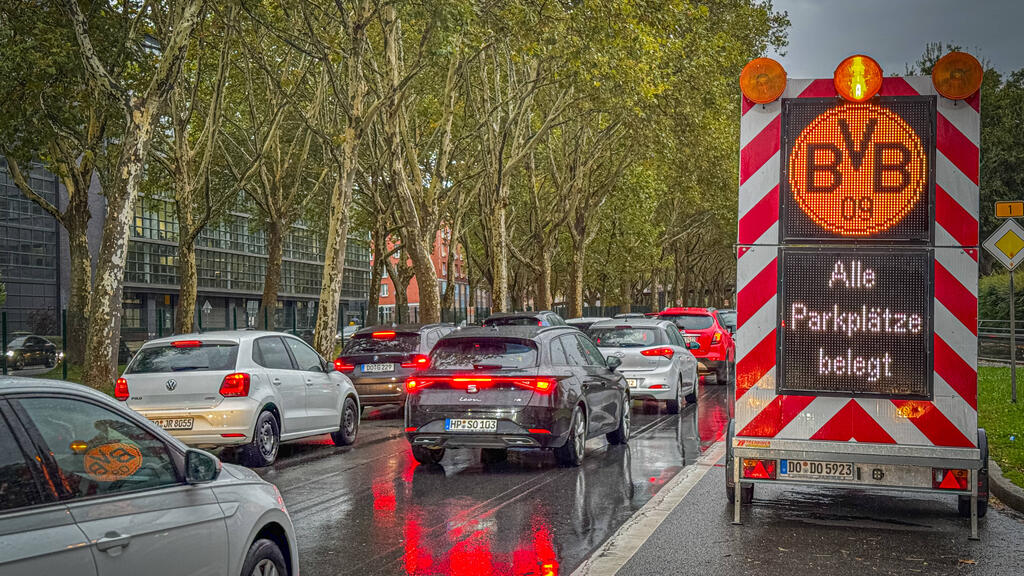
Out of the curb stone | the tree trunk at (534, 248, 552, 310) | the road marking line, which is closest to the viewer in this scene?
the road marking line

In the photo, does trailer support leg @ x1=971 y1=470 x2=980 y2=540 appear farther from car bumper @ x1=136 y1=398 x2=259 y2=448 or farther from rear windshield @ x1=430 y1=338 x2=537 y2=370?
car bumper @ x1=136 y1=398 x2=259 y2=448

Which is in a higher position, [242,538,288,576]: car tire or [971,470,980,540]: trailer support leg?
→ [242,538,288,576]: car tire

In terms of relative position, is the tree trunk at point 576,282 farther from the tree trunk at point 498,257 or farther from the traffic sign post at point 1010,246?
the traffic sign post at point 1010,246

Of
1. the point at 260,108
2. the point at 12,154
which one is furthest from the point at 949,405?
→ the point at 260,108

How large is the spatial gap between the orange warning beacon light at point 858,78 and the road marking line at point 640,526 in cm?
335

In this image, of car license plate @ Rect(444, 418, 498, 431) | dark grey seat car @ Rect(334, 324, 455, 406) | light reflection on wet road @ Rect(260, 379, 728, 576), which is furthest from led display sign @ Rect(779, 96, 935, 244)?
dark grey seat car @ Rect(334, 324, 455, 406)

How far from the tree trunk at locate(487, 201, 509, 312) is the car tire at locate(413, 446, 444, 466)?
21.1 m

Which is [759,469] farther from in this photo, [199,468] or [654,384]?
[654,384]

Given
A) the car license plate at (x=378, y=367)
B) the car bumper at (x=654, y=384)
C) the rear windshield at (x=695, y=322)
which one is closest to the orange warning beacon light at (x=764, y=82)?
the car bumper at (x=654, y=384)

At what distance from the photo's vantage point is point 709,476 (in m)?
10.3

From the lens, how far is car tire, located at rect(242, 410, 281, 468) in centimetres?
1171

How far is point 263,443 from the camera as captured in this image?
12.0 metres

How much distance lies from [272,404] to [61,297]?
48.5 m

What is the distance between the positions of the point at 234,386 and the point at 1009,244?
12.6 metres
